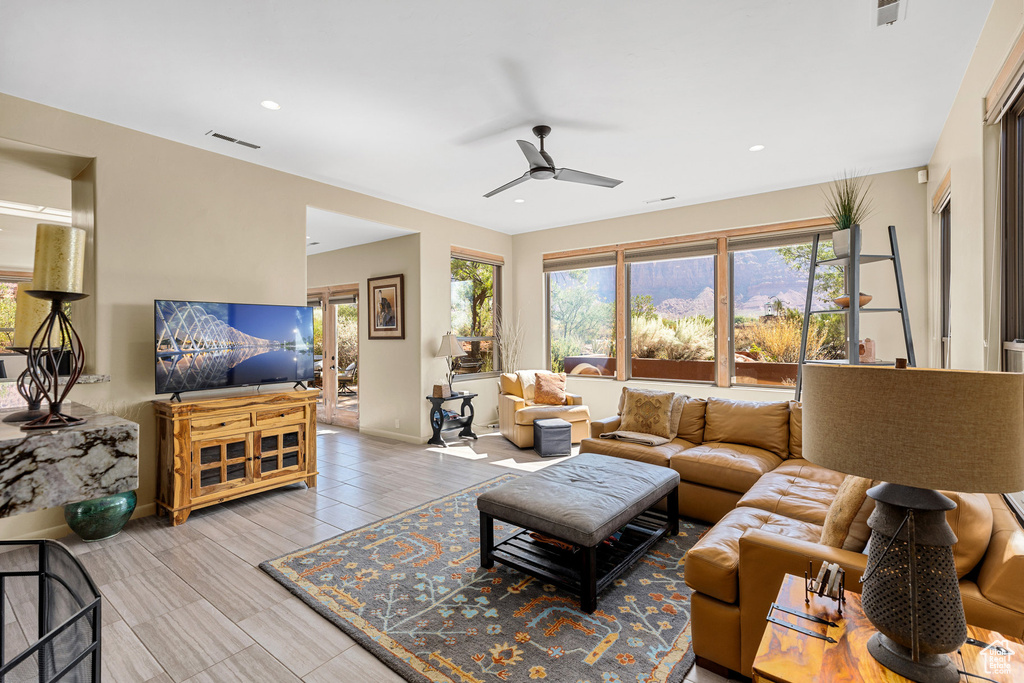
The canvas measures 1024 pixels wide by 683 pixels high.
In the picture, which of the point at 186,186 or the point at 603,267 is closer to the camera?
the point at 186,186

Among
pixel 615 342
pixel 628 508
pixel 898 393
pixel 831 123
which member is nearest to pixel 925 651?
pixel 898 393

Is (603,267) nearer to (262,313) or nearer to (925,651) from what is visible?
(262,313)

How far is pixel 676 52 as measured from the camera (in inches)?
102

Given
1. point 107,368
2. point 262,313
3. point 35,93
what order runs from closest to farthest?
point 35,93
point 107,368
point 262,313

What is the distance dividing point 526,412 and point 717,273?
279 cm

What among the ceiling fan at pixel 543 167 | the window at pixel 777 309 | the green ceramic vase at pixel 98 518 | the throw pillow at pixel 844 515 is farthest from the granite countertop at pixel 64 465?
the window at pixel 777 309

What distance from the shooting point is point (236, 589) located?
2.49 m

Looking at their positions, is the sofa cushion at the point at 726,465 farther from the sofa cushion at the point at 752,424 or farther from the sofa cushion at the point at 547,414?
the sofa cushion at the point at 547,414

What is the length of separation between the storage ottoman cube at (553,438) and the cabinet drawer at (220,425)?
2855 mm

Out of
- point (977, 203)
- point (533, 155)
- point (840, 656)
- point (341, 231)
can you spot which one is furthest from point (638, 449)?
point (341, 231)

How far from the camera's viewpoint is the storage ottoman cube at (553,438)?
5.19 meters

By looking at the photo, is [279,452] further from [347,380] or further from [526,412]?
[347,380]

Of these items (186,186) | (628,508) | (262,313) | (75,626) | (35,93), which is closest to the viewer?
(75,626)

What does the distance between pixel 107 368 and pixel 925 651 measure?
14.7 ft
